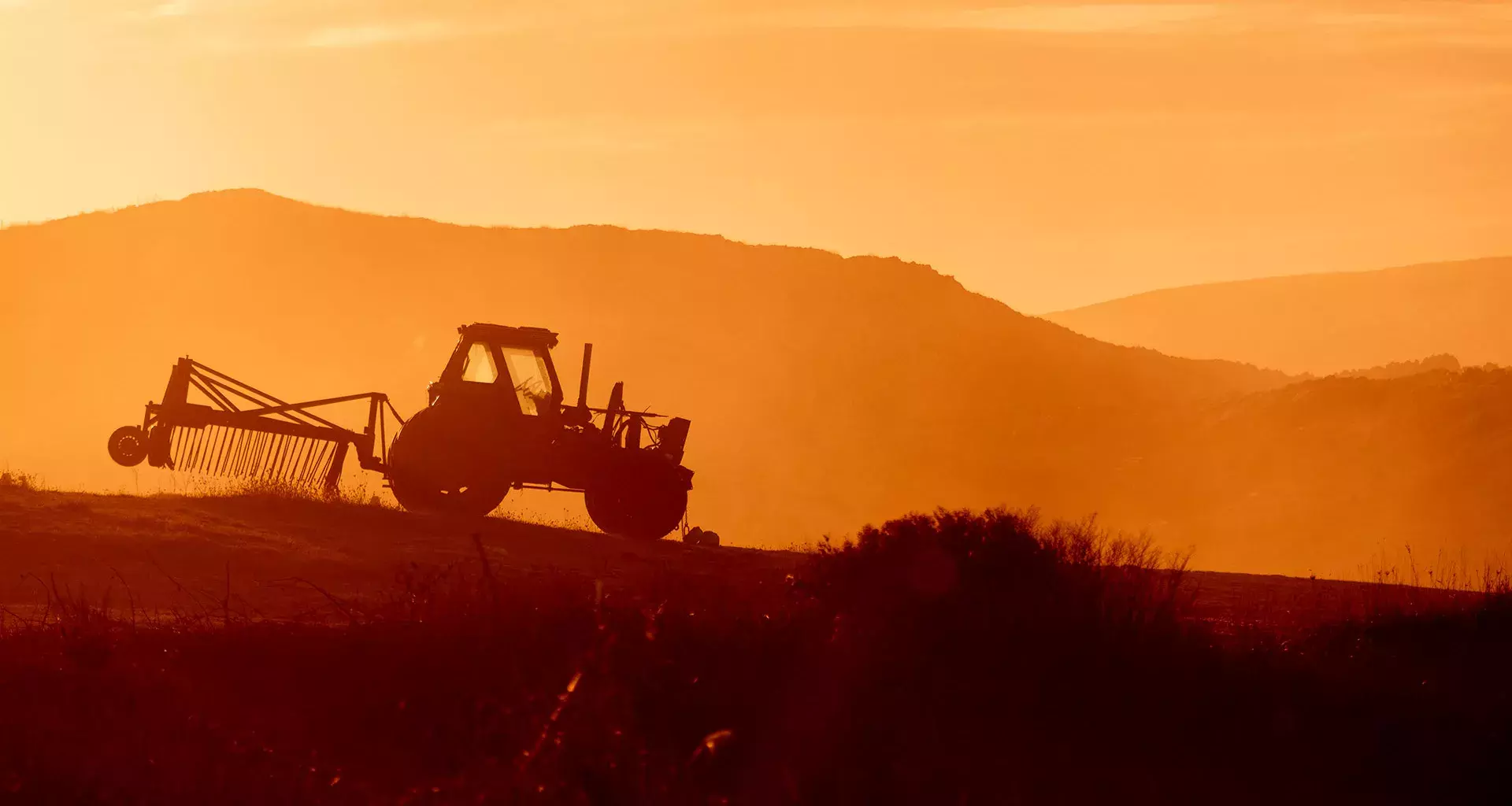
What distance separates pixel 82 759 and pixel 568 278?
114796 millimetres

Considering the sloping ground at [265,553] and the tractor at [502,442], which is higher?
the tractor at [502,442]

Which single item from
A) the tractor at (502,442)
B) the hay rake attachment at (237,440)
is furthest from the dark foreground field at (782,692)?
the hay rake attachment at (237,440)

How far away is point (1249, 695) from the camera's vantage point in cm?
1081

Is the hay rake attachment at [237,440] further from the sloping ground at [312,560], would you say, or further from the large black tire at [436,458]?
the sloping ground at [312,560]

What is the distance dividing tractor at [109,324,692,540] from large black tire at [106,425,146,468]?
0.02 meters

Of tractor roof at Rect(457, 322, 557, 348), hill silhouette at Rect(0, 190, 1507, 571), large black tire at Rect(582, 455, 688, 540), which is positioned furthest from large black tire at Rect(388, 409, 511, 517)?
hill silhouette at Rect(0, 190, 1507, 571)

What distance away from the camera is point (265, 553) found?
17.4 m

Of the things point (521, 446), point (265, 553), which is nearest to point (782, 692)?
point (265, 553)

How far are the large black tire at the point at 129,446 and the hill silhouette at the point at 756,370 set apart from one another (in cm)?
3856

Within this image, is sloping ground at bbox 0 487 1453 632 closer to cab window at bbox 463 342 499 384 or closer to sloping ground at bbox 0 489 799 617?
sloping ground at bbox 0 489 799 617

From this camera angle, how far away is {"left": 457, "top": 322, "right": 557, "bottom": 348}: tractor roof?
22453mm

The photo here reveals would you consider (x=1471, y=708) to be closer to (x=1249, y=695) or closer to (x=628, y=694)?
(x=1249, y=695)

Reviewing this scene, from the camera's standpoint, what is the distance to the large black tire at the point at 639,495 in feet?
72.5

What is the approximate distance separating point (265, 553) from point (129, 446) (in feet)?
20.1
